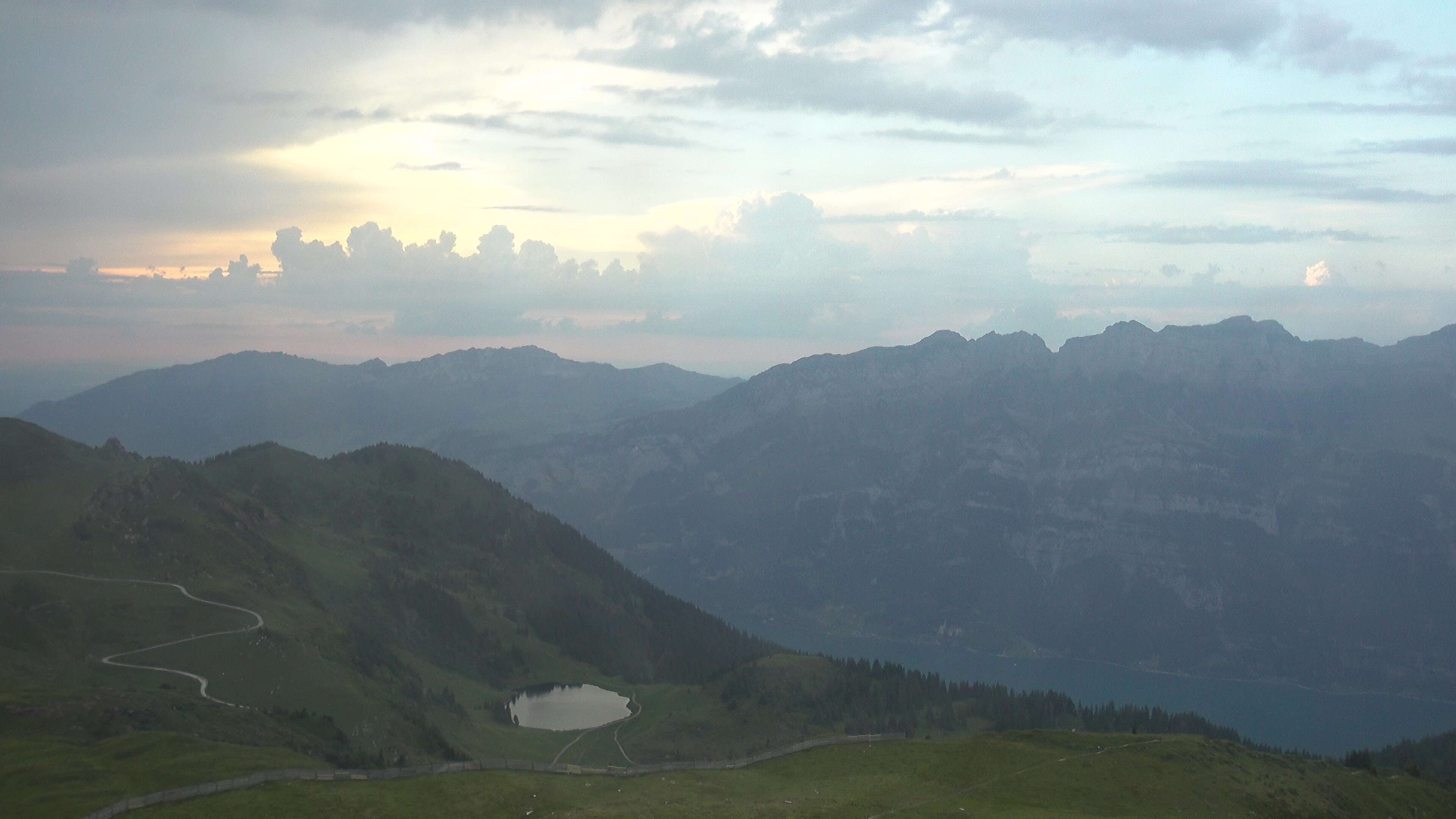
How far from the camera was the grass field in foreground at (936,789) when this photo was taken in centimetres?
8825

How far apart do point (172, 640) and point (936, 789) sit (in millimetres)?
129386

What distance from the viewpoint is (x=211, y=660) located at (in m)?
165

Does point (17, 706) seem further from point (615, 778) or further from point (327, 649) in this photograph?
point (327, 649)

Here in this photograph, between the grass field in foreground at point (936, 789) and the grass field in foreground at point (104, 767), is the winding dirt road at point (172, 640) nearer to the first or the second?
the grass field in foreground at point (104, 767)

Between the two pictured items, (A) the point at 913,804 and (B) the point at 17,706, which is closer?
(A) the point at 913,804

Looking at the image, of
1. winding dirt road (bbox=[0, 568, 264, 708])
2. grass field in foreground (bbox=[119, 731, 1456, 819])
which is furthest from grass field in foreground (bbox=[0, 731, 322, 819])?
winding dirt road (bbox=[0, 568, 264, 708])

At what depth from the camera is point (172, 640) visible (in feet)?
563

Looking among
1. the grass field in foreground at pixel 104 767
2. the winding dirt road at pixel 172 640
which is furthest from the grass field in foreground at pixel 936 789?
the winding dirt road at pixel 172 640

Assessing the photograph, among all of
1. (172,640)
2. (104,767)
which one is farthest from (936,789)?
(172,640)

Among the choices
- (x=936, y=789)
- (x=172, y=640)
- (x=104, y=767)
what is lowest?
(x=172, y=640)

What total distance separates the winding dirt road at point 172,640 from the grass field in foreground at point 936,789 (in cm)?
5891

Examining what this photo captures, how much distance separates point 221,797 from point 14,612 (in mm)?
102899

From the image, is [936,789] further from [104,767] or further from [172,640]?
[172,640]

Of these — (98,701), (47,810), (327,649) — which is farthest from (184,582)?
(47,810)
